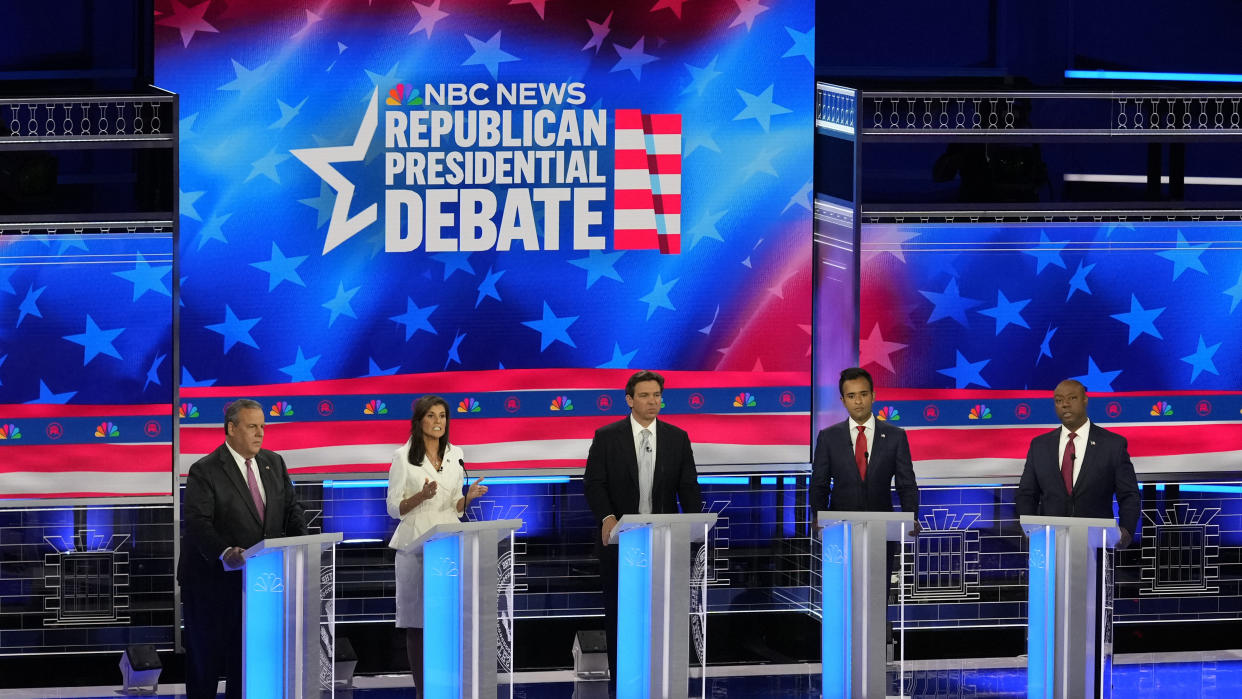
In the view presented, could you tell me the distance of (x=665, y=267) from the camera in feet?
27.1

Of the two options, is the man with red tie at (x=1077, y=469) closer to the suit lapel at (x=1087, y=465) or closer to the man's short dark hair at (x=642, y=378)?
the suit lapel at (x=1087, y=465)

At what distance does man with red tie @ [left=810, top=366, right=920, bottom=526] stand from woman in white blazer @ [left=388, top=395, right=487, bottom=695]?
1580 mm

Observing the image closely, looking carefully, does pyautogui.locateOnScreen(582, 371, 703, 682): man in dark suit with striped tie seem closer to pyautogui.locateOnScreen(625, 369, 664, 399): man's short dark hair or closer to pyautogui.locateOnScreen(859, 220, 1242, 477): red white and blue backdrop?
→ pyautogui.locateOnScreen(625, 369, 664, 399): man's short dark hair

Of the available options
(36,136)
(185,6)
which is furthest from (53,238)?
(185,6)

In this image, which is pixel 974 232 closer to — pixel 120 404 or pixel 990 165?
pixel 990 165

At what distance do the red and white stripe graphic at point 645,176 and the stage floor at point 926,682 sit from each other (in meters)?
2.11

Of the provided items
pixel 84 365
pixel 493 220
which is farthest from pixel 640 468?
pixel 84 365

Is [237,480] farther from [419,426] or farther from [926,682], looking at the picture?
[926,682]

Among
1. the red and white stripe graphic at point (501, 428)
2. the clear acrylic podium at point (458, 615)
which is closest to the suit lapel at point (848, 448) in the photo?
the red and white stripe graphic at point (501, 428)

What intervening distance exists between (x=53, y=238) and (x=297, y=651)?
10.5 feet

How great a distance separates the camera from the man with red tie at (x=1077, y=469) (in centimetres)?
697

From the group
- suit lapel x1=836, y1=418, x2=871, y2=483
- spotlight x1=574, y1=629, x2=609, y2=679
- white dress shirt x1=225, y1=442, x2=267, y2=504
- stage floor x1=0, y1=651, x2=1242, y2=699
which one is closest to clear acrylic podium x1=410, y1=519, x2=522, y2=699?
white dress shirt x1=225, y1=442, x2=267, y2=504

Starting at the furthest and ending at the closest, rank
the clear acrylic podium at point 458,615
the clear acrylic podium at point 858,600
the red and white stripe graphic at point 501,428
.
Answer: the red and white stripe graphic at point 501,428, the clear acrylic podium at point 858,600, the clear acrylic podium at point 458,615

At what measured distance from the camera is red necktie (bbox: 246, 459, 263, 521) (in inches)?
252
